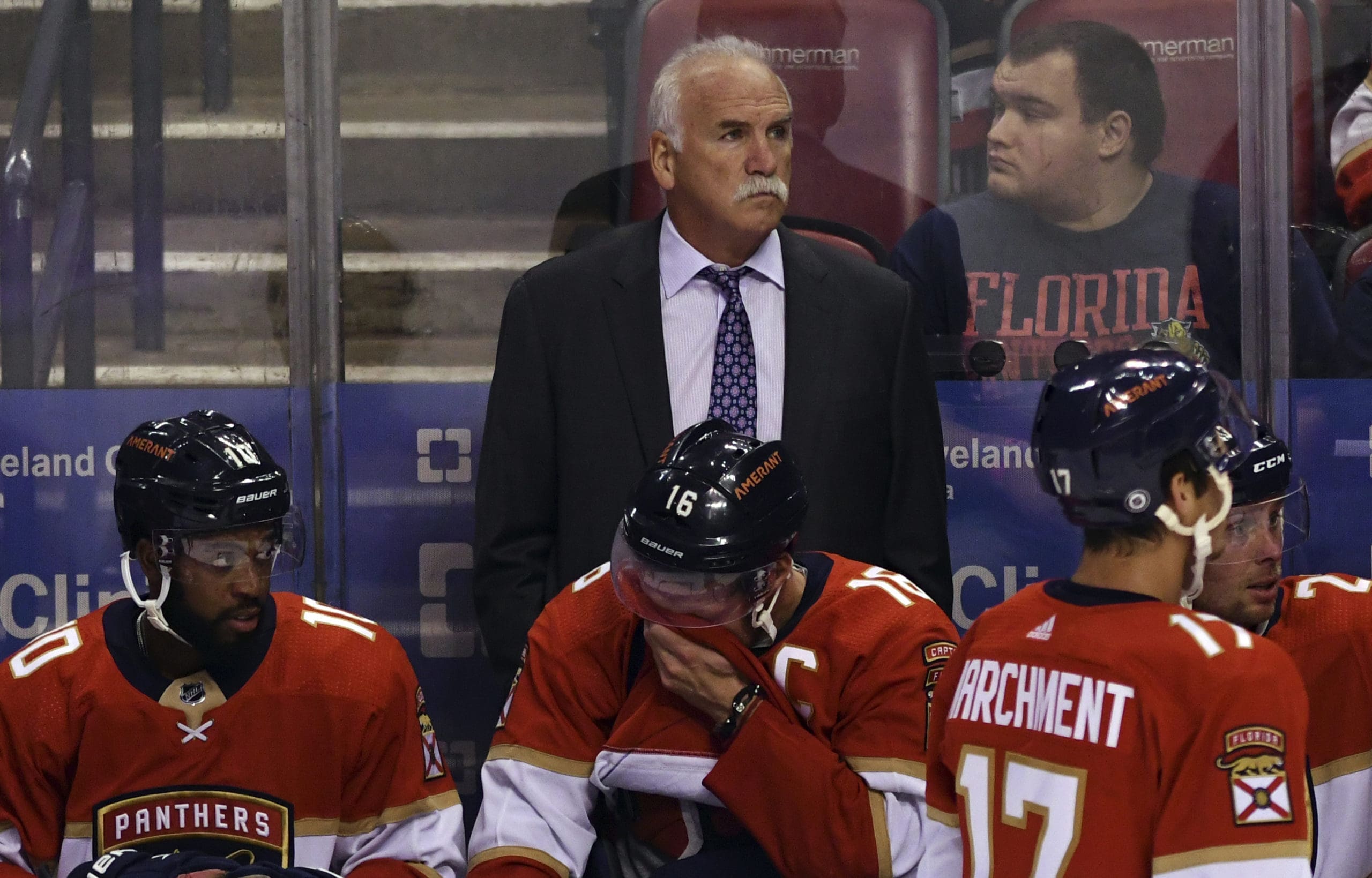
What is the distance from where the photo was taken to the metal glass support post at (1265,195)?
11.6 feet

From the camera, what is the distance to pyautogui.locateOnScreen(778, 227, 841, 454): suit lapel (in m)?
3.17

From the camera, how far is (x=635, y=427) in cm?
320

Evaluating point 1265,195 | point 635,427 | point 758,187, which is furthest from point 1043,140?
point 635,427

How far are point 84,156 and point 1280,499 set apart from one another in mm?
2515

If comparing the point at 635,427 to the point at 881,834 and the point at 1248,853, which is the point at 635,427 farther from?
the point at 1248,853

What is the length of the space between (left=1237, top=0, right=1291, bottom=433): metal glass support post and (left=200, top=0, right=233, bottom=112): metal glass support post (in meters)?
2.16

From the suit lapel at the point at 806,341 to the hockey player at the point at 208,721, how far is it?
3.23 feet

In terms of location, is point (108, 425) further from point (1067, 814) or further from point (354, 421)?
point (1067, 814)

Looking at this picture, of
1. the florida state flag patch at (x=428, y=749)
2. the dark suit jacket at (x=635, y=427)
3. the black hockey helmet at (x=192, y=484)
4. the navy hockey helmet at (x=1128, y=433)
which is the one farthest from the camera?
the dark suit jacket at (x=635, y=427)

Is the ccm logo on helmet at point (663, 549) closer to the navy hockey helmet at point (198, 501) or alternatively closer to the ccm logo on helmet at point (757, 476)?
the ccm logo on helmet at point (757, 476)

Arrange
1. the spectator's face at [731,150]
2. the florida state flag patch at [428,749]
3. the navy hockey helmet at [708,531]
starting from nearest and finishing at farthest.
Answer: the navy hockey helmet at [708,531]
the florida state flag patch at [428,749]
the spectator's face at [731,150]

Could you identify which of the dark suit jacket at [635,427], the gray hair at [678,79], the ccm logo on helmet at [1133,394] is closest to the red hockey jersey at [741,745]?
the dark suit jacket at [635,427]

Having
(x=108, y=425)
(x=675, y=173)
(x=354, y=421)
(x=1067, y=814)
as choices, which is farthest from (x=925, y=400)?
(x=108, y=425)

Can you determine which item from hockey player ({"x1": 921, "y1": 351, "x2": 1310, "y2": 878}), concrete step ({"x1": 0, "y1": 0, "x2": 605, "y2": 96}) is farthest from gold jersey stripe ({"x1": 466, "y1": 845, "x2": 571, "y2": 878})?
concrete step ({"x1": 0, "y1": 0, "x2": 605, "y2": 96})
